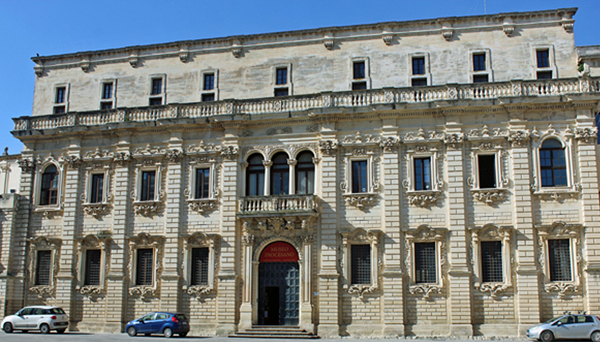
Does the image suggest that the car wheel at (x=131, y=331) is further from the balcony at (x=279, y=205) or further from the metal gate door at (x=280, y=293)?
the balcony at (x=279, y=205)

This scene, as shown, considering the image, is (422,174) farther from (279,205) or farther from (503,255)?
(279,205)

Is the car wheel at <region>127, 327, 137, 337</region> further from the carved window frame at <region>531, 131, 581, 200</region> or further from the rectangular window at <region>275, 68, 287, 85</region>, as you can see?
the carved window frame at <region>531, 131, 581, 200</region>

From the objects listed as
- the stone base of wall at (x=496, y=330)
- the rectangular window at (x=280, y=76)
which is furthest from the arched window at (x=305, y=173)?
the stone base of wall at (x=496, y=330)

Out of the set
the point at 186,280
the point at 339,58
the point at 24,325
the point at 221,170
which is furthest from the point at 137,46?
the point at 24,325

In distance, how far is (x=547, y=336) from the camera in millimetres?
25625

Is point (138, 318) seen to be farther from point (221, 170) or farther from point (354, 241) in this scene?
point (354, 241)

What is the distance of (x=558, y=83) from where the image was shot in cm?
2988

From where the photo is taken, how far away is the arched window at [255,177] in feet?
108

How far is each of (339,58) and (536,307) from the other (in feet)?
55.1

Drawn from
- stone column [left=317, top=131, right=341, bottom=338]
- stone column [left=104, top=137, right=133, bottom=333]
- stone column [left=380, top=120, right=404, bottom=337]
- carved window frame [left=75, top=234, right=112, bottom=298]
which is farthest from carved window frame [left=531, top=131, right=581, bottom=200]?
carved window frame [left=75, top=234, right=112, bottom=298]

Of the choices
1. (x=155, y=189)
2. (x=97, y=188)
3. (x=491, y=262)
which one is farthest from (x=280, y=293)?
(x=97, y=188)

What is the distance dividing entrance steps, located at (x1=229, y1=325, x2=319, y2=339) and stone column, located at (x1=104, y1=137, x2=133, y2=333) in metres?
6.95

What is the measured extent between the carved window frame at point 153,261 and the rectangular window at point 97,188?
11.3 ft

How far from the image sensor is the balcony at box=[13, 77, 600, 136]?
98.6 ft
